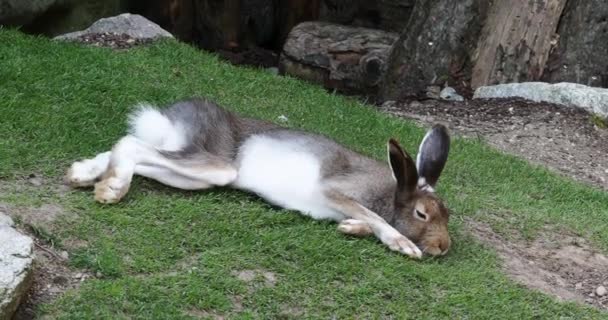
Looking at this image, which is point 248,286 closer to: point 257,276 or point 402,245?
point 257,276

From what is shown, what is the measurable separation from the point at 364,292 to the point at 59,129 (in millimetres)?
2323

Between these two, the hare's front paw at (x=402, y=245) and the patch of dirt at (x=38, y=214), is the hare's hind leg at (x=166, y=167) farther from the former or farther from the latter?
the hare's front paw at (x=402, y=245)

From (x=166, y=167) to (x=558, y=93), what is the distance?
16.5 feet

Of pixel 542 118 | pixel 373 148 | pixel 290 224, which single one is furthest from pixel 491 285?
pixel 542 118

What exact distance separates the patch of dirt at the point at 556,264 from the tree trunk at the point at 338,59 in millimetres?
4679

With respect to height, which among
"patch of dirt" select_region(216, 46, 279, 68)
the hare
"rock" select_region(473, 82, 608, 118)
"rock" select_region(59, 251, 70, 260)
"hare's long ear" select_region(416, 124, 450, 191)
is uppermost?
"hare's long ear" select_region(416, 124, 450, 191)

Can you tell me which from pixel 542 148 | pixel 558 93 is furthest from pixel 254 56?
pixel 542 148

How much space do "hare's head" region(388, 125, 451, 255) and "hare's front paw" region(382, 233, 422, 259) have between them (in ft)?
0.32

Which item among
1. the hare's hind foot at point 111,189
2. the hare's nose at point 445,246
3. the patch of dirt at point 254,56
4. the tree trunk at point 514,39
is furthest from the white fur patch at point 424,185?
the patch of dirt at point 254,56

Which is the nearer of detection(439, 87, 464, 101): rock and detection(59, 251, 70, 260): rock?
detection(59, 251, 70, 260): rock

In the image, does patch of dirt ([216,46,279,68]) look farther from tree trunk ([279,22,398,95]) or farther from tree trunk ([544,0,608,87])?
tree trunk ([544,0,608,87])

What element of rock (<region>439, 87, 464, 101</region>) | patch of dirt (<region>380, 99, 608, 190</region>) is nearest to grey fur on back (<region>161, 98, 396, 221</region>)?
patch of dirt (<region>380, 99, 608, 190</region>)

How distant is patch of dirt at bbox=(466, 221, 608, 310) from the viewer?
5324mm

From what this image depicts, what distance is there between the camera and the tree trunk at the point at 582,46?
32.2 ft
